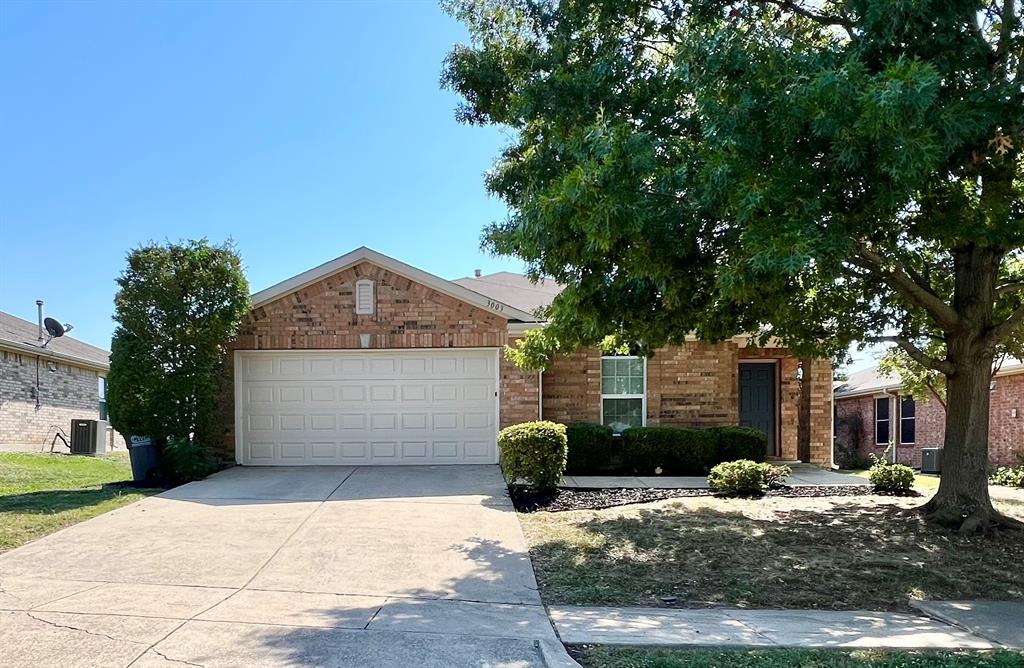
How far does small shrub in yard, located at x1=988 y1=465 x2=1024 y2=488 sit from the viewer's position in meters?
13.9

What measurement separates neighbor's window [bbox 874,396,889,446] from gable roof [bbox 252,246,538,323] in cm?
1584

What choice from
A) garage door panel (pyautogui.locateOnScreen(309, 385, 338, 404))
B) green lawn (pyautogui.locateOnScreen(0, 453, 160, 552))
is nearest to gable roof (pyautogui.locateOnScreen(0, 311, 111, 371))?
green lawn (pyautogui.locateOnScreen(0, 453, 160, 552))

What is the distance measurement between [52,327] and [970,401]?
22.9m

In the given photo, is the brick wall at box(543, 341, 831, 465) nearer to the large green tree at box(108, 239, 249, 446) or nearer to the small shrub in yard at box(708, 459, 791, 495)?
the small shrub in yard at box(708, 459, 791, 495)

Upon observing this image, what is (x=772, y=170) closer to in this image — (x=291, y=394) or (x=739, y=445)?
(x=739, y=445)

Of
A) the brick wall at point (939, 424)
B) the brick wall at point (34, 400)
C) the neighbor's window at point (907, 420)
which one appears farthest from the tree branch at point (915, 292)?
the brick wall at point (34, 400)

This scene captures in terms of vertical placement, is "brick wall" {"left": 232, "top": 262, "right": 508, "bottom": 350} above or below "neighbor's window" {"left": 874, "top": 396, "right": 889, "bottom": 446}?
above

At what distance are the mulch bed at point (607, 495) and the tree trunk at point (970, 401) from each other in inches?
112

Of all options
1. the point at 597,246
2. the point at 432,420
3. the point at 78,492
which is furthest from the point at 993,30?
the point at 78,492

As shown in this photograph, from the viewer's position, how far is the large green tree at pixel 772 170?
5.64 meters

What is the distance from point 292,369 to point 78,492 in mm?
4009

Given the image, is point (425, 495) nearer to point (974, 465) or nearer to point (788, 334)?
point (788, 334)

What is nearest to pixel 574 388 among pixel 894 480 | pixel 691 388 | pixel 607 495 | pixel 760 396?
pixel 691 388

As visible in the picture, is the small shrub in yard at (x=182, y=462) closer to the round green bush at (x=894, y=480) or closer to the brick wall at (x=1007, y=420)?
the round green bush at (x=894, y=480)
